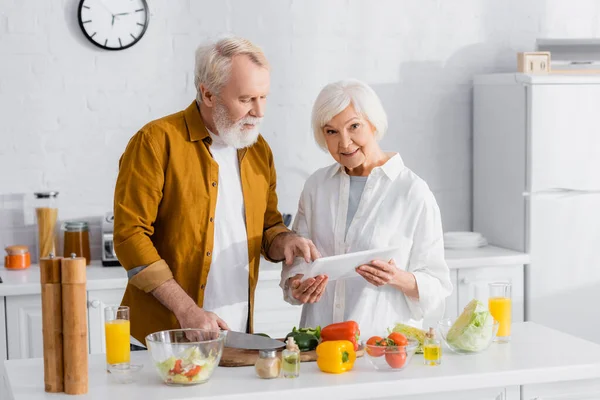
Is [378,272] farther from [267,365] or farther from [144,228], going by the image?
[144,228]

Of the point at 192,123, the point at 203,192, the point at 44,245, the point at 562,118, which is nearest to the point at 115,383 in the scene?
the point at 203,192

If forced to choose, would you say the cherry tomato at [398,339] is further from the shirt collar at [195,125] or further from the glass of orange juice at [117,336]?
the shirt collar at [195,125]

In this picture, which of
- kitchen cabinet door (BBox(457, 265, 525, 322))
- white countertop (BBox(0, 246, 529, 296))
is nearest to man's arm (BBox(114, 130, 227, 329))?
white countertop (BBox(0, 246, 529, 296))

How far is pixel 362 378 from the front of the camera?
91.0 inches

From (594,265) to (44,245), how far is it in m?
2.69

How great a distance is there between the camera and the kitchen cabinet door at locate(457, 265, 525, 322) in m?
4.36

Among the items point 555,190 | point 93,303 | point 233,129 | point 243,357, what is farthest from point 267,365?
point 555,190

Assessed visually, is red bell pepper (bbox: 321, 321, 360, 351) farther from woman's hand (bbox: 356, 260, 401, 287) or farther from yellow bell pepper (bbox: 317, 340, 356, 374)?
woman's hand (bbox: 356, 260, 401, 287)

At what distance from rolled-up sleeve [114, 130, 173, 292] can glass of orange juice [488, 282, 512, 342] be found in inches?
36.6

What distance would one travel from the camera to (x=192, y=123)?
9.21 ft

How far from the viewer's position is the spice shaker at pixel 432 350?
240cm

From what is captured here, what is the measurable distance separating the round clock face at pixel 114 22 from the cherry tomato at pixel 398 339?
2.51 meters

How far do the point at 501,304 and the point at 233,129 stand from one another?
938 millimetres

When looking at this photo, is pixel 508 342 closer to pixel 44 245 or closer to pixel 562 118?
pixel 562 118
